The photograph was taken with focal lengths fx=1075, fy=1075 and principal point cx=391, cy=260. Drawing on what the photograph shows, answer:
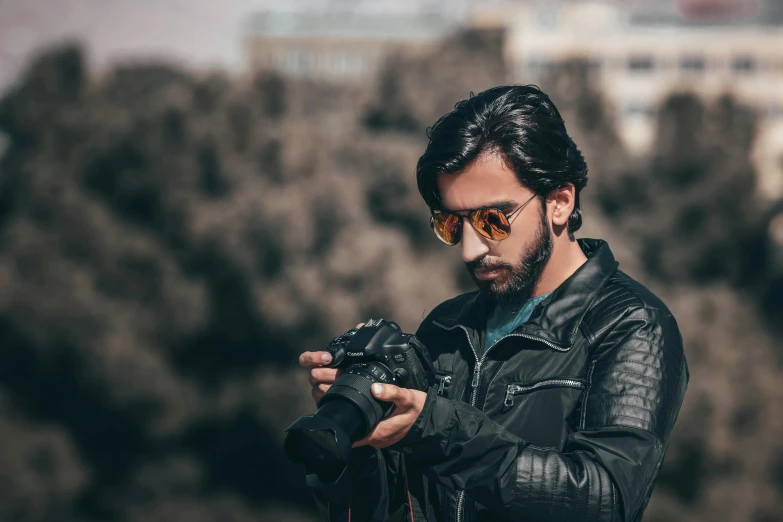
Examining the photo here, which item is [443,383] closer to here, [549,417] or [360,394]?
[549,417]

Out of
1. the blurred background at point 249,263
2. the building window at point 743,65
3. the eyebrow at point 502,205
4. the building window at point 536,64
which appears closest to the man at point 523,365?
the eyebrow at point 502,205

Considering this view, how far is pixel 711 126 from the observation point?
82.4 feet

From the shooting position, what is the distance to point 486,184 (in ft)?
6.70

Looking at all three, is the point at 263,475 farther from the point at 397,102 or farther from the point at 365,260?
the point at 397,102

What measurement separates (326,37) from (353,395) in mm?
63313

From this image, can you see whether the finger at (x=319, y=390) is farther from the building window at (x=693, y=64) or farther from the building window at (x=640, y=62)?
the building window at (x=640, y=62)

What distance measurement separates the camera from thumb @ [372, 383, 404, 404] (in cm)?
177

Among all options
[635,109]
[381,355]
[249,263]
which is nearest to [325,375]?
[381,355]

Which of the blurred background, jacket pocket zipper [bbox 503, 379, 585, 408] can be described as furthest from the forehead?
the blurred background

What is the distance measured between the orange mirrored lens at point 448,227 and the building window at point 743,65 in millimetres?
48940

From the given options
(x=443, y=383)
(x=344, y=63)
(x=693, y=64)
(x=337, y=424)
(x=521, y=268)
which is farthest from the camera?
(x=344, y=63)

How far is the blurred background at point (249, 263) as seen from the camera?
1845cm

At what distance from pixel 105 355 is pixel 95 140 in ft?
18.5

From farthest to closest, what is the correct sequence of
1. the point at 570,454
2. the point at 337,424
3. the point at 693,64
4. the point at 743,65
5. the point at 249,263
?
the point at 693,64, the point at 743,65, the point at 249,263, the point at 570,454, the point at 337,424
